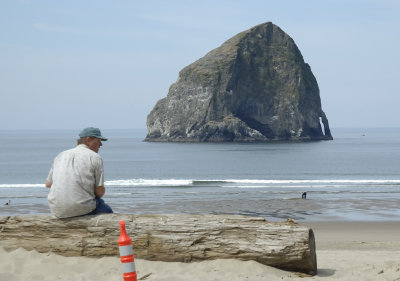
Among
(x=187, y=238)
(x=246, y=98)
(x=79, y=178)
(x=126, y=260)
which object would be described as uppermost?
(x=246, y=98)

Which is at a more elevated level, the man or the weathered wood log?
the man

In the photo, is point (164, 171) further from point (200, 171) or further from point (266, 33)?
point (266, 33)

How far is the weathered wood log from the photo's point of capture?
783 cm

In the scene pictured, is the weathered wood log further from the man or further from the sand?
the man

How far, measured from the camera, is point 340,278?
756 centimetres

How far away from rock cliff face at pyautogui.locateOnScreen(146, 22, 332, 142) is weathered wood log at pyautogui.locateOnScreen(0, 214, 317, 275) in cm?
13629

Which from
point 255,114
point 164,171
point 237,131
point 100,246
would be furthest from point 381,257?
point 255,114

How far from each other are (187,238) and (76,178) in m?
1.75

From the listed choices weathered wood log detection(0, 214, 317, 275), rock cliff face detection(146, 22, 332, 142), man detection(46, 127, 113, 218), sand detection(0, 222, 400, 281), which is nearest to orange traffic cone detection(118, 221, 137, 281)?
sand detection(0, 222, 400, 281)

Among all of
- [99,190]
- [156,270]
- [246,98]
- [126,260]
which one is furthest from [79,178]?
[246,98]

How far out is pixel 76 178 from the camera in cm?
768

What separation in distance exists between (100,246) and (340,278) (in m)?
3.36

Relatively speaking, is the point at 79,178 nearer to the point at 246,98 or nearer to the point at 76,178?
the point at 76,178

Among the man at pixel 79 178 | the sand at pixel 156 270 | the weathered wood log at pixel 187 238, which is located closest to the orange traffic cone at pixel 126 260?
the sand at pixel 156 270
